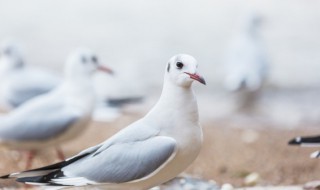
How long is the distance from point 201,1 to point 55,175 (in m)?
8.62

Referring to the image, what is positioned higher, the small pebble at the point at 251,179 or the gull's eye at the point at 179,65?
the small pebble at the point at 251,179

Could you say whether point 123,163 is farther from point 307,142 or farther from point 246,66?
point 246,66

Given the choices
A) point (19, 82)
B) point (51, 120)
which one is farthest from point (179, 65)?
point (19, 82)

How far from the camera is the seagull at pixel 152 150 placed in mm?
2986

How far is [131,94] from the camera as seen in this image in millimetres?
6223

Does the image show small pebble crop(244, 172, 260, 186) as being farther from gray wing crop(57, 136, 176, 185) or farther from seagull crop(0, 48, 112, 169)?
gray wing crop(57, 136, 176, 185)

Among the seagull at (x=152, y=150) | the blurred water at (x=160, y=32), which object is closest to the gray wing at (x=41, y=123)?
the seagull at (x=152, y=150)

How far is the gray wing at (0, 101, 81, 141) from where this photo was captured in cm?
457

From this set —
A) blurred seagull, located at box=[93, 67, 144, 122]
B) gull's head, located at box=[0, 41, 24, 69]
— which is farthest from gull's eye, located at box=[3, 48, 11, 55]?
blurred seagull, located at box=[93, 67, 144, 122]

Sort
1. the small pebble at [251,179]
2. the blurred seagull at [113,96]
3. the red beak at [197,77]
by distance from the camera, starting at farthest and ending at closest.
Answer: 1. the blurred seagull at [113,96]
2. the small pebble at [251,179]
3. the red beak at [197,77]

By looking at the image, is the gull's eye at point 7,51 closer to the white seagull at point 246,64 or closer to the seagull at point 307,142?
the white seagull at point 246,64

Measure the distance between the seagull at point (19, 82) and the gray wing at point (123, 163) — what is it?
2.76 meters

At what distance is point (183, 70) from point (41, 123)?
68.5 inches

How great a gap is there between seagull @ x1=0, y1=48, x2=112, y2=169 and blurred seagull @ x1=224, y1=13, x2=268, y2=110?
91.2 inches
